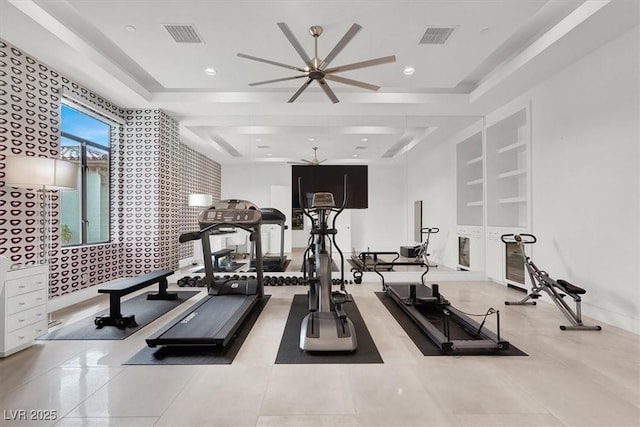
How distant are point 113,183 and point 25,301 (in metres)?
3.30

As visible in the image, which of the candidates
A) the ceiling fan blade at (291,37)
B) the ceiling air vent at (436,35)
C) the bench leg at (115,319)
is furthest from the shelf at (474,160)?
the bench leg at (115,319)

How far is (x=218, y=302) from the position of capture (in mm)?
4219

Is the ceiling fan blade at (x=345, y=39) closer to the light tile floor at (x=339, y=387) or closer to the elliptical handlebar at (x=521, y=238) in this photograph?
the light tile floor at (x=339, y=387)

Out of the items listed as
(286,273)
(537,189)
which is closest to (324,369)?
(286,273)

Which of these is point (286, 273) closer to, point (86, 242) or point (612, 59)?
point (86, 242)


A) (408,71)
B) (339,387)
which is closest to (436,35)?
(408,71)

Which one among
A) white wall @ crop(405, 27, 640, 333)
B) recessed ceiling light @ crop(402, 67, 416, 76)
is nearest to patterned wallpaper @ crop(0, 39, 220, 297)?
recessed ceiling light @ crop(402, 67, 416, 76)

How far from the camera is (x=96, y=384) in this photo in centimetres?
235

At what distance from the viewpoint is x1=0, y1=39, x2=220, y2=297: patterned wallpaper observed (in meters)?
3.64

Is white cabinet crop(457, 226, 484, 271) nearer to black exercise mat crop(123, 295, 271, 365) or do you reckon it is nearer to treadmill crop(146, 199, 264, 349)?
treadmill crop(146, 199, 264, 349)

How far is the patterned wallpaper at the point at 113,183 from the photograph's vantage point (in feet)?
12.0

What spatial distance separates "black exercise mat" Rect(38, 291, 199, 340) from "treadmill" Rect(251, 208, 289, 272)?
168cm

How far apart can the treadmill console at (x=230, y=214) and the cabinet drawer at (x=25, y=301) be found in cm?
183

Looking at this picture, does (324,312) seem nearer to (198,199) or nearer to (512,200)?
(198,199)
